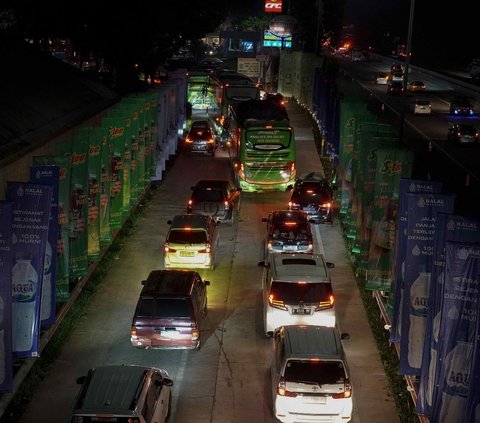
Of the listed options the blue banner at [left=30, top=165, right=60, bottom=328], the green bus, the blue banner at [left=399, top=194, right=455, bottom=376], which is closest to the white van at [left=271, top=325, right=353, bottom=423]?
the blue banner at [left=399, top=194, right=455, bottom=376]

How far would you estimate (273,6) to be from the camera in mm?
91125

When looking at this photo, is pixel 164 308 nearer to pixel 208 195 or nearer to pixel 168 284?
pixel 168 284

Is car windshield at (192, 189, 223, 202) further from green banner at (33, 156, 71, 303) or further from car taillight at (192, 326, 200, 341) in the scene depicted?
car taillight at (192, 326, 200, 341)

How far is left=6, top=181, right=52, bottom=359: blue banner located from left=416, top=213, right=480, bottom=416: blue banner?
6.99 meters

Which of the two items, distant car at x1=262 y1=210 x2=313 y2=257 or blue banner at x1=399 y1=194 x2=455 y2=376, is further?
distant car at x1=262 y1=210 x2=313 y2=257

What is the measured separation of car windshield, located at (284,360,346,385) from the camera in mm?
15211

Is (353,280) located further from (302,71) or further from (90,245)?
(302,71)

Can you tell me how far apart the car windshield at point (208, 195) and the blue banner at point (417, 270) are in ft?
50.0

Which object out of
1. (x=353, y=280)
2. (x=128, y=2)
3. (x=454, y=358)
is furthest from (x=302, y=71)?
(x=454, y=358)

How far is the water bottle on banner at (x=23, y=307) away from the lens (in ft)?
52.8

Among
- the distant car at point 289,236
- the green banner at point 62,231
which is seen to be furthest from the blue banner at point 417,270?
the distant car at point 289,236

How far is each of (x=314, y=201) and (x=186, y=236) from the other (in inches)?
308

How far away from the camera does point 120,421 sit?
12.9 m

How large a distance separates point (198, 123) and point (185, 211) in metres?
15.8
